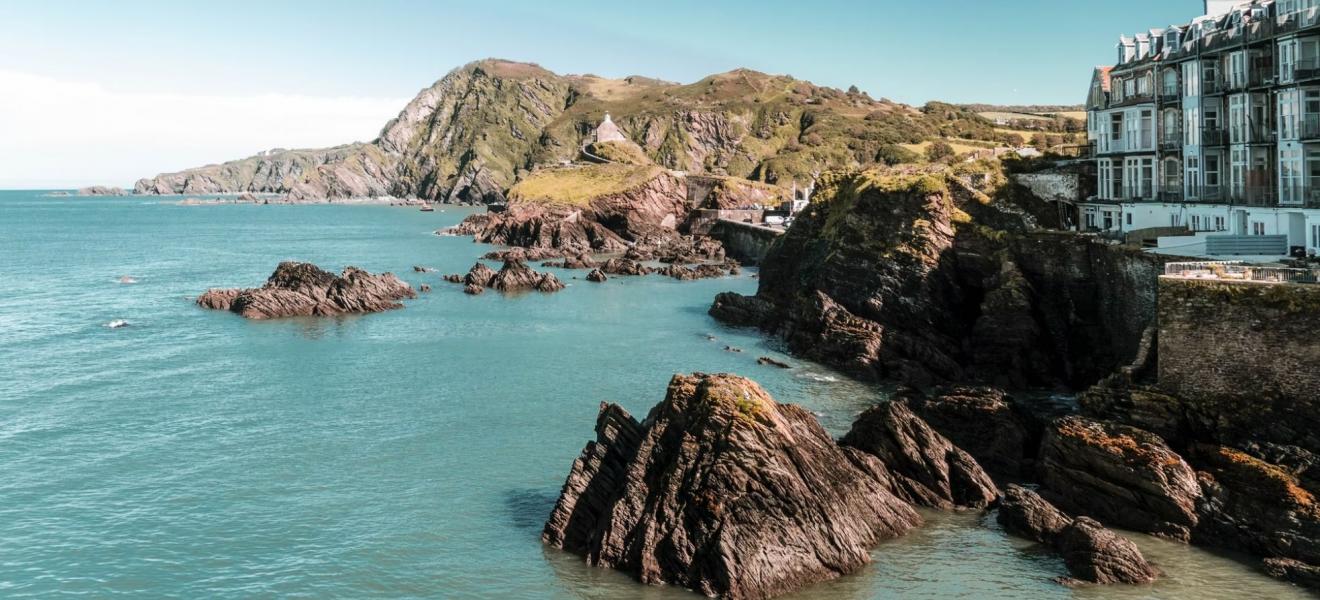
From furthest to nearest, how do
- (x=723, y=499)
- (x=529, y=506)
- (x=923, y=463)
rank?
(x=529, y=506)
(x=923, y=463)
(x=723, y=499)

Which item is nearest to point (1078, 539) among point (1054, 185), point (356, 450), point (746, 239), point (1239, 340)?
point (1239, 340)

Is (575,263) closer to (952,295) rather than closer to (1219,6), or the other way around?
(952,295)

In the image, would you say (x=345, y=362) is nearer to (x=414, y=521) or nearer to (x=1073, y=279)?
(x=414, y=521)

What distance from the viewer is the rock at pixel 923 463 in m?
36.2

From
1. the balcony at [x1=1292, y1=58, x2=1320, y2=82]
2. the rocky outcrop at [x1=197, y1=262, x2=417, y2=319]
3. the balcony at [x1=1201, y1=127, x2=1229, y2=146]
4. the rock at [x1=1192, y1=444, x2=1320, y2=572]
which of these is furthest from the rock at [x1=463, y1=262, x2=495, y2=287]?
the rock at [x1=1192, y1=444, x2=1320, y2=572]

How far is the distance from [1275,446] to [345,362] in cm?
4992

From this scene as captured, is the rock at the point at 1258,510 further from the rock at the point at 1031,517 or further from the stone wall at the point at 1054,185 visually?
the stone wall at the point at 1054,185

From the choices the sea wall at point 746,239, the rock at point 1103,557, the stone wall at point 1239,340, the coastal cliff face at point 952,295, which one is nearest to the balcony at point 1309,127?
the coastal cliff face at point 952,295

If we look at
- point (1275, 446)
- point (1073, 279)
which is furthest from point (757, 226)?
point (1275, 446)

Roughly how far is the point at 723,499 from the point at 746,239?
103706 mm

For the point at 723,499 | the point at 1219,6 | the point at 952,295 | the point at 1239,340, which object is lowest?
the point at 723,499

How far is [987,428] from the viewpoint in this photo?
41031 millimetres

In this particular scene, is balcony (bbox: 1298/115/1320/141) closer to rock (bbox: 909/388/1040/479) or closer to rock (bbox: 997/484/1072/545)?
rock (bbox: 909/388/1040/479)

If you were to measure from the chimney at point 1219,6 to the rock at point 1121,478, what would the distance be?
111 ft
